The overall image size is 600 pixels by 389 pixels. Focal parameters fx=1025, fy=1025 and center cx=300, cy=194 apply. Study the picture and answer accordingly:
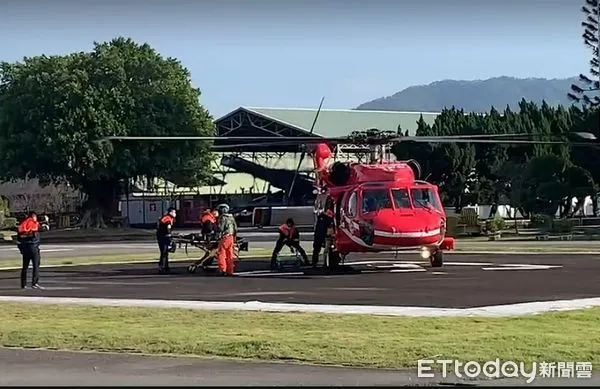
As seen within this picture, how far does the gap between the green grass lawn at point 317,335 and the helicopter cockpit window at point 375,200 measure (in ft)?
33.1

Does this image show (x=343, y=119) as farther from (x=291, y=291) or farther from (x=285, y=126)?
(x=291, y=291)

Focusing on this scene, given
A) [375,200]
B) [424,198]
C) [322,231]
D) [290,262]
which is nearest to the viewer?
[375,200]

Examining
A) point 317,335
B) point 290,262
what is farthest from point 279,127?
point 317,335

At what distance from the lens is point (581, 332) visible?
1327cm

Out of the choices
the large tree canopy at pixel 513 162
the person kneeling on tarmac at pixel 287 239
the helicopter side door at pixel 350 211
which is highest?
the large tree canopy at pixel 513 162

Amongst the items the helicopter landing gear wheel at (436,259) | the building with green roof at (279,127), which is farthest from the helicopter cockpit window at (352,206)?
the building with green roof at (279,127)

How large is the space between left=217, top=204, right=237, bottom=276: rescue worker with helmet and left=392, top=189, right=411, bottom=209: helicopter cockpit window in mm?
4150

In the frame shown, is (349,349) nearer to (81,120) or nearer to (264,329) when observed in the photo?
(264,329)

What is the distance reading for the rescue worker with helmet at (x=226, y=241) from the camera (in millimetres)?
25844

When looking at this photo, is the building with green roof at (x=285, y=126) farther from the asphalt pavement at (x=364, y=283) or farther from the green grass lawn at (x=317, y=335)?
the green grass lawn at (x=317, y=335)

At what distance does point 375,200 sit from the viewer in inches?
1030

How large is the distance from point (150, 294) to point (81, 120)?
152 ft

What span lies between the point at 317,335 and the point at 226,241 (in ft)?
42.3

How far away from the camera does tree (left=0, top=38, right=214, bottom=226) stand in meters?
65.4
